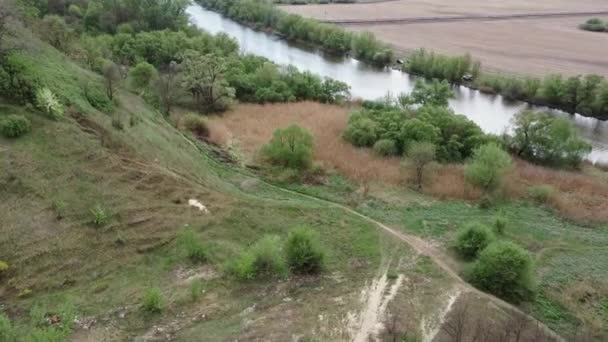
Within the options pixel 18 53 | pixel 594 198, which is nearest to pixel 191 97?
pixel 18 53

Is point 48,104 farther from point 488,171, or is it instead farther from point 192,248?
point 488,171

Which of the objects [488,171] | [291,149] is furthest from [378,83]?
[291,149]

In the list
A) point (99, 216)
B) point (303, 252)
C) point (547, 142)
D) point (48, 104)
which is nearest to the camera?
point (99, 216)

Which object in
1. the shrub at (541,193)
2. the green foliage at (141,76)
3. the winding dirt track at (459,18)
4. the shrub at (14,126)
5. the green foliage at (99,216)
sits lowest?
the shrub at (541,193)

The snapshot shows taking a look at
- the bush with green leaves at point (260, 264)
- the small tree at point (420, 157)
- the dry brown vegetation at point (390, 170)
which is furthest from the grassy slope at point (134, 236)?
the small tree at point (420, 157)

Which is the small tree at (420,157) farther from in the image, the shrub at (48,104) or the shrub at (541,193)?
the shrub at (48,104)

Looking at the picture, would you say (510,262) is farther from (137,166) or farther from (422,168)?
(137,166)
